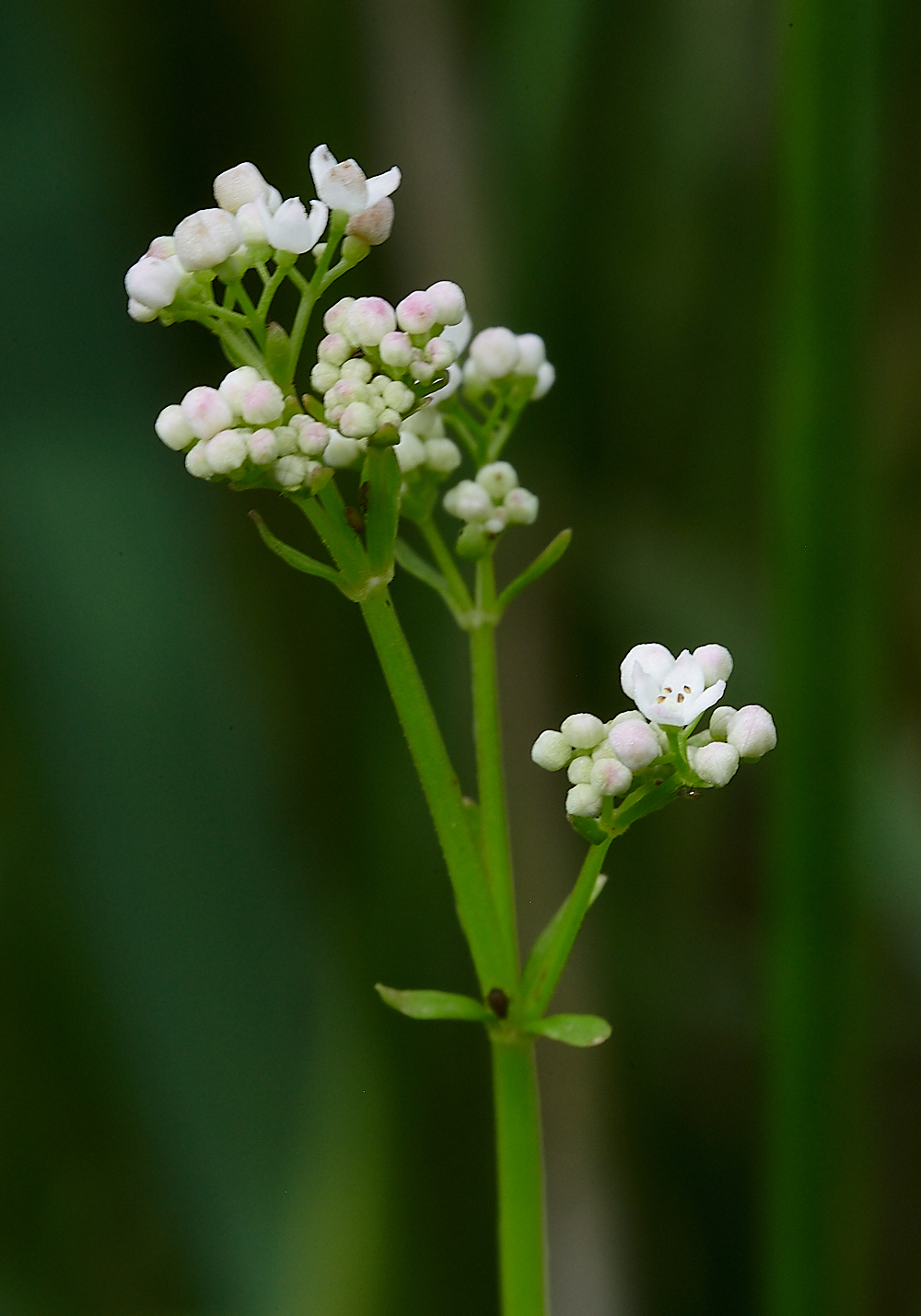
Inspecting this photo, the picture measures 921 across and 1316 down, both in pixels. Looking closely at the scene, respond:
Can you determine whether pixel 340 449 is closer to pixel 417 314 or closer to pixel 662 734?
pixel 417 314

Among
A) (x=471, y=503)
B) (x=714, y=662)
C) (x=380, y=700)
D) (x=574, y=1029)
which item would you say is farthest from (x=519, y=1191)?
(x=380, y=700)

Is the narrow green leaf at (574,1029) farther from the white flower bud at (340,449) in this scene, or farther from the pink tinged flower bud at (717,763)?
the white flower bud at (340,449)

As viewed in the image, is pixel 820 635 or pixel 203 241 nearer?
pixel 203 241

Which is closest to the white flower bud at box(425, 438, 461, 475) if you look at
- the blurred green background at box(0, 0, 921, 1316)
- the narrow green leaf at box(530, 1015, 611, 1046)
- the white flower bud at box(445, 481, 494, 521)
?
the white flower bud at box(445, 481, 494, 521)

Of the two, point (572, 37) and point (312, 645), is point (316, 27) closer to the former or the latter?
point (572, 37)

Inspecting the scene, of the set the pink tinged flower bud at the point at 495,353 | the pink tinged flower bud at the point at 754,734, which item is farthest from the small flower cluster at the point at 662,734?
the pink tinged flower bud at the point at 495,353

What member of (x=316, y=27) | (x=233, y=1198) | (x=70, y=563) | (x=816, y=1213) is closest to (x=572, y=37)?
(x=316, y=27)
